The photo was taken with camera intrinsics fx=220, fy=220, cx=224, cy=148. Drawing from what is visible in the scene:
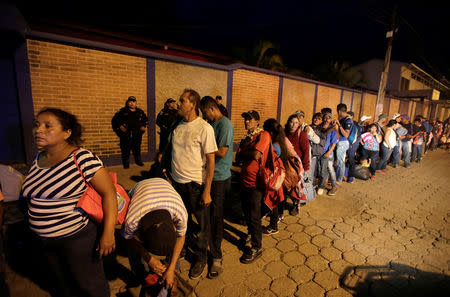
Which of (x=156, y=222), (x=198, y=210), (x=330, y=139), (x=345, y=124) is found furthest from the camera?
(x=345, y=124)

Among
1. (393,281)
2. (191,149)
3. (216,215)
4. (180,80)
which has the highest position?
(180,80)

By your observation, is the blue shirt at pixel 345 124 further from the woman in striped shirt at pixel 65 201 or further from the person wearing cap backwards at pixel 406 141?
the woman in striped shirt at pixel 65 201

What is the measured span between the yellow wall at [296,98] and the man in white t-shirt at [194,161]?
925cm

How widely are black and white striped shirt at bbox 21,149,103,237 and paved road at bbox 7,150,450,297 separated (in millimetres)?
1313

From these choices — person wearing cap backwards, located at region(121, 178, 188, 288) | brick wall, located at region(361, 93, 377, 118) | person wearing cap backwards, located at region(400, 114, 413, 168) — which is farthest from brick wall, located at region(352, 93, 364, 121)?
person wearing cap backwards, located at region(121, 178, 188, 288)

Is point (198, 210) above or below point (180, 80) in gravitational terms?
below

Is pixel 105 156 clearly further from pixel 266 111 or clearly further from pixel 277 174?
pixel 266 111

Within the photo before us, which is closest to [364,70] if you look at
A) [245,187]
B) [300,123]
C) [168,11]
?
[168,11]

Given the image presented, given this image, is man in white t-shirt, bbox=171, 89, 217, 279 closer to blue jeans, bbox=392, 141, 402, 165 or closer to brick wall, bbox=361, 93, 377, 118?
blue jeans, bbox=392, 141, 402, 165

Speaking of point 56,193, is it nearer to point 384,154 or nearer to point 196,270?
point 196,270

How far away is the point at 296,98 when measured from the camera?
11555 mm

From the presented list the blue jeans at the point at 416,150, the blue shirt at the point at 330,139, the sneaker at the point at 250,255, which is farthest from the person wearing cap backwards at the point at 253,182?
the blue jeans at the point at 416,150

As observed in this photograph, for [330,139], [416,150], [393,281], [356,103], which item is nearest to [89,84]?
[330,139]

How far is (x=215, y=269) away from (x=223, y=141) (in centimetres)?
152
